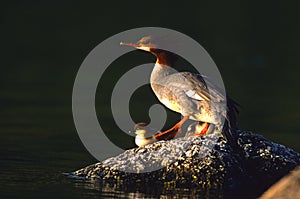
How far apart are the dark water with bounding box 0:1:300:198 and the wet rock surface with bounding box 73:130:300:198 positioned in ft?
0.91

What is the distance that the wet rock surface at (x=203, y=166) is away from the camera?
10.3 metres

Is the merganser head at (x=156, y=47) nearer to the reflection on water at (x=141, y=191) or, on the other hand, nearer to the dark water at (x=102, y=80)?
the dark water at (x=102, y=80)

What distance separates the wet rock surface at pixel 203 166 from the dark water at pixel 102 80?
0.28m

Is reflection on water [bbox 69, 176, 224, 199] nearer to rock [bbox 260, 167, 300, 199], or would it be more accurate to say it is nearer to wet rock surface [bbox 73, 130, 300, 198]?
wet rock surface [bbox 73, 130, 300, 198]

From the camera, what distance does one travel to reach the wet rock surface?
1026 cm

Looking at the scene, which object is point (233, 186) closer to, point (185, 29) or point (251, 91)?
point (251, 91)

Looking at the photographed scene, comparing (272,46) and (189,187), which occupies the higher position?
(272,46)

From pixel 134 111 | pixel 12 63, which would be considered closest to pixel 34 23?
pixel 12 63

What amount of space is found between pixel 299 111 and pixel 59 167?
6.98 metres

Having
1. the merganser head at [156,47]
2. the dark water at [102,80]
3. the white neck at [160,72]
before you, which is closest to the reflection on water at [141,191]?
the dark water at [102,80]

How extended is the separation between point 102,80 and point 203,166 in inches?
421

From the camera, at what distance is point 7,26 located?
29.0 m

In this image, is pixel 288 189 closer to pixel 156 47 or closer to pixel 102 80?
pixel 156 47

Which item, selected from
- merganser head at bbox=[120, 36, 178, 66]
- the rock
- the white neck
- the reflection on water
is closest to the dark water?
the reflection on water
